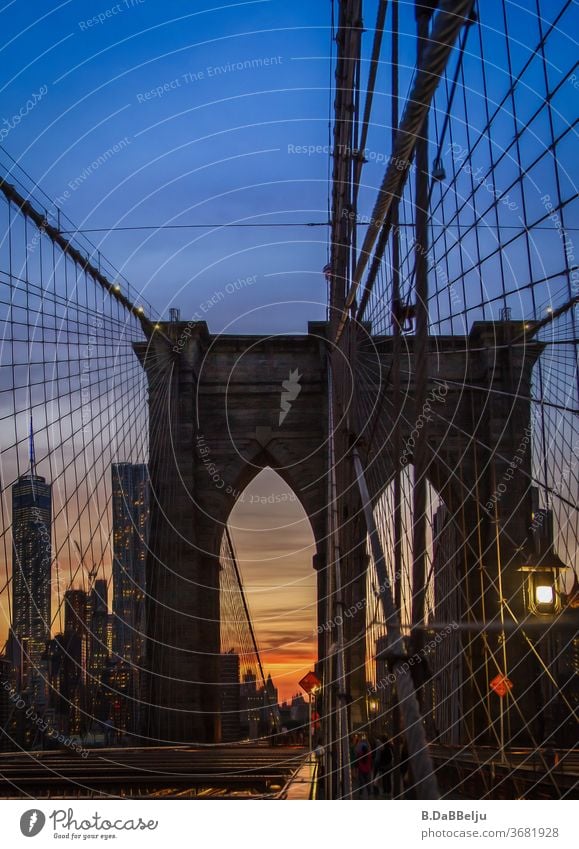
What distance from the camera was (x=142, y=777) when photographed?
13.0 m

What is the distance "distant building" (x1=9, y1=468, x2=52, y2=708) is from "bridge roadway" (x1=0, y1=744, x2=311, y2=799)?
0.79m

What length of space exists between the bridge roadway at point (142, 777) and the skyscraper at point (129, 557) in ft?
18.7

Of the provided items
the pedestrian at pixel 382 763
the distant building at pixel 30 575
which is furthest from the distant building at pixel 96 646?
the pedestrian at pixel 382 763

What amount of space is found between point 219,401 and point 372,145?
11.7 metres

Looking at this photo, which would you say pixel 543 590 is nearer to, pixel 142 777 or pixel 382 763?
pixel 382 763

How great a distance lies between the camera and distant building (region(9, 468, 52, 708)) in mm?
12086

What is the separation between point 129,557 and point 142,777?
11616mm

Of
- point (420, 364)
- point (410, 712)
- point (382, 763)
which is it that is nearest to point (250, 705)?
point (382, 763)

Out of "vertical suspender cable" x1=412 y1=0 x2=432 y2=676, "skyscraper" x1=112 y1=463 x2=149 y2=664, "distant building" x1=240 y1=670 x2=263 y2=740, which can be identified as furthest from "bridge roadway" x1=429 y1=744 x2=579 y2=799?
"distant building" x1=240 y1=670 x2=263 y2=740

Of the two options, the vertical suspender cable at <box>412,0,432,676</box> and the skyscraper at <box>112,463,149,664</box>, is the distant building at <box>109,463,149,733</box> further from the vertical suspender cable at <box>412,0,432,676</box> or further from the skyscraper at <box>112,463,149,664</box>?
the vertical suspender cable at <box>412,0,432,676</box>

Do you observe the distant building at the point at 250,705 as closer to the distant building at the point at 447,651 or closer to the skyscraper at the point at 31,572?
the distant building at the point at 447,651

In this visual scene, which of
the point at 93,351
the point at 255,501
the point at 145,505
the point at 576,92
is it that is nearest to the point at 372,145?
the point at 93,351
